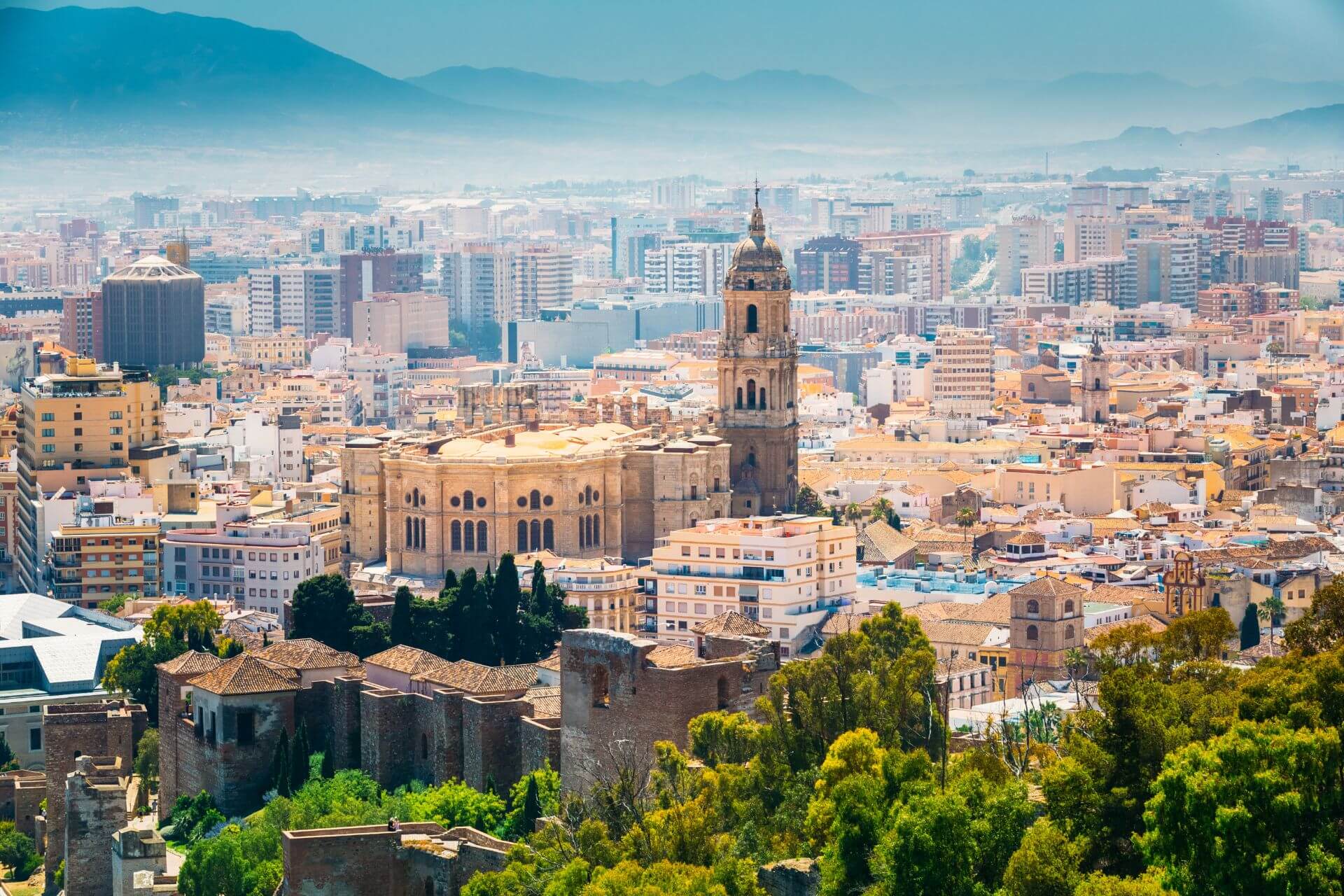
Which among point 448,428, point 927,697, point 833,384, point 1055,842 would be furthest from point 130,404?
point 833,384

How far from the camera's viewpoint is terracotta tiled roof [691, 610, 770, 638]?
1371 inches

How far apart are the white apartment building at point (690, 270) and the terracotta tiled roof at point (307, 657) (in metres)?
121

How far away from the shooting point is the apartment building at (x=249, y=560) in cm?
5403

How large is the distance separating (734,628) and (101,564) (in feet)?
70.4

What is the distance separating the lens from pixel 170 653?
4141cm

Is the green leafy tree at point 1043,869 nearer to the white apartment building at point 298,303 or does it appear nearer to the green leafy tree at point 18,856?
the green leafy tree at point 18,856

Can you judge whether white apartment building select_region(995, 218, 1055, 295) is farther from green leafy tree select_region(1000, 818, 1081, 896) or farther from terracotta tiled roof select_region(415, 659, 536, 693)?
green leafy tree select_region(1000, 818, 1081, 896)

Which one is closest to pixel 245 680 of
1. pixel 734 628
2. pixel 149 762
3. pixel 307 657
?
pixel 307 657

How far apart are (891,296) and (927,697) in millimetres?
124151

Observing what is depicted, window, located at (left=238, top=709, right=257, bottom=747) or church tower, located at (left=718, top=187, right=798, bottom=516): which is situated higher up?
church tower, located at (left=718, top=187, right=798, bottom=516)

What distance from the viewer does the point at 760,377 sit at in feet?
193

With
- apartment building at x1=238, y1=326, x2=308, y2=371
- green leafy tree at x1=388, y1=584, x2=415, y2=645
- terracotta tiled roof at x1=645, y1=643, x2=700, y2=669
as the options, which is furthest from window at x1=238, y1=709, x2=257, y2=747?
apartment building at x1=238, y1=326, x2=308, y2=371

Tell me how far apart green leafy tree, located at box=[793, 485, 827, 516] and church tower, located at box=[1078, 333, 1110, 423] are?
26348 mm

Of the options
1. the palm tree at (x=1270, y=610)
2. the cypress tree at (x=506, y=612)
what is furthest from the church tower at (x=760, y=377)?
the cypress tree at (x=506, y=612)
